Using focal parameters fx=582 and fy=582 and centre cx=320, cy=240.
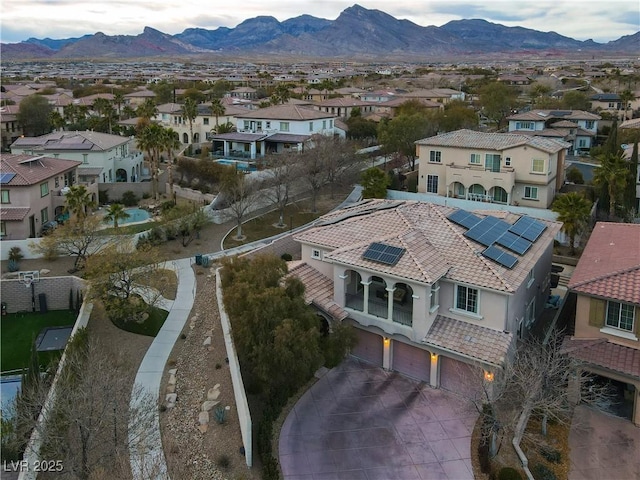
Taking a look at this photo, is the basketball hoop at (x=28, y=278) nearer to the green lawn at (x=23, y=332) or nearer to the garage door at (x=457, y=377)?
the green lawn at (x=23, y=332)

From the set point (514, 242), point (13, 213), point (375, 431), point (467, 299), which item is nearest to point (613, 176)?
point (514, 242)

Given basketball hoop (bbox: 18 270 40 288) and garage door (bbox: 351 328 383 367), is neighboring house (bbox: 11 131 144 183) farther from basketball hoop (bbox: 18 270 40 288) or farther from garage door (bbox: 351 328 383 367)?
garage door (bbox: 351 328 383 367)

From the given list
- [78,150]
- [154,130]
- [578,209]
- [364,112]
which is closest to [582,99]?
[364,112]

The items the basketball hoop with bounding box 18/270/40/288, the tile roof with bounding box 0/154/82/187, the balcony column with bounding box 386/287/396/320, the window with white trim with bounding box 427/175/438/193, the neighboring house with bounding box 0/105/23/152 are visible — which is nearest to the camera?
the balcony column with bounding box 386/287/396/320

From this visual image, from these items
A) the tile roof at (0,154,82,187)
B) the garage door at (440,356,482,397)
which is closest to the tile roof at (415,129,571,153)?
the garage door at (440,356,482,397)

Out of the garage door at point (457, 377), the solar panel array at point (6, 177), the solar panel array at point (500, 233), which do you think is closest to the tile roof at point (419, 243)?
the solar panel array at point (500, 233)

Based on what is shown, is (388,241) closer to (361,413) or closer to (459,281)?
(459,281)

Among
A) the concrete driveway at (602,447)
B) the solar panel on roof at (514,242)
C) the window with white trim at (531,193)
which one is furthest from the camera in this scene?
the window with white trim at (531,193)
